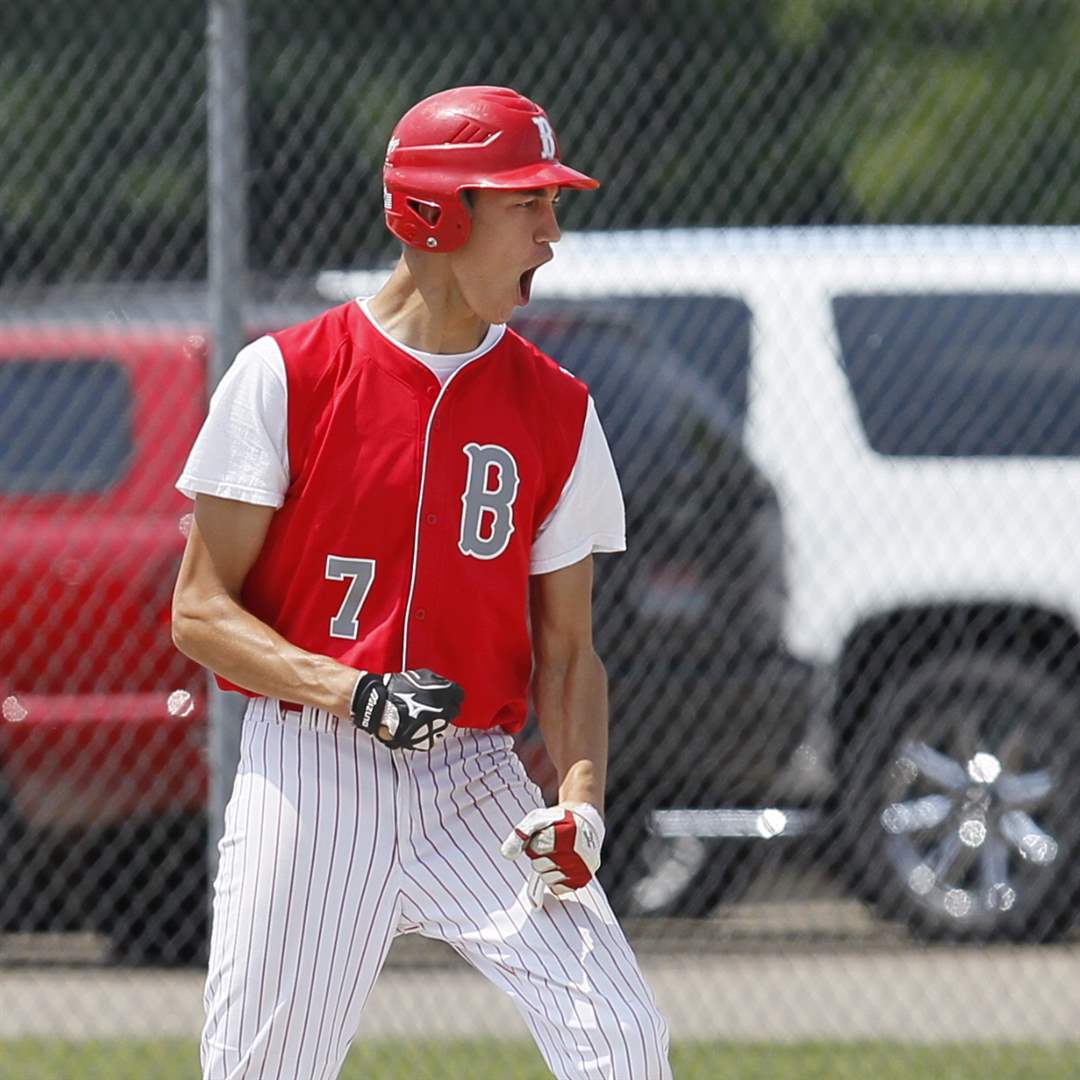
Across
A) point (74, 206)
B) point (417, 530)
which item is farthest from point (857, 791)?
point (417, 530)

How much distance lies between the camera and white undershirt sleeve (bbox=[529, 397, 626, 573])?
349cm

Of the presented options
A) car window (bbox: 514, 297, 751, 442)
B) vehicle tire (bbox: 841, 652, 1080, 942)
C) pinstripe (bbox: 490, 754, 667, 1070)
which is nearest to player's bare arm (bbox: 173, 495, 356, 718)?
pinstripe (bbox: 490, 754, 667, 1070)

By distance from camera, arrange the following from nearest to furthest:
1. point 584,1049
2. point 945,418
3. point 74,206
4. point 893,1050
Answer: point 584,1049 < point 893,1050 < point 74,206 < point 945,418

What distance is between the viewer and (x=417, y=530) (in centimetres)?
333

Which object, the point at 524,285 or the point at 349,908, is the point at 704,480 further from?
the point at 349,908

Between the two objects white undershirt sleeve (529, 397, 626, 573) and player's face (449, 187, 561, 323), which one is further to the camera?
white undershirt sleeve (529, 397, 626, 573)

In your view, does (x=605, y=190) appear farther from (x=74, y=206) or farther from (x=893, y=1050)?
(x=893, y=1050)

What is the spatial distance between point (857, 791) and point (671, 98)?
6.57ft

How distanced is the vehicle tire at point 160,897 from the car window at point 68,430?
3.18 ft

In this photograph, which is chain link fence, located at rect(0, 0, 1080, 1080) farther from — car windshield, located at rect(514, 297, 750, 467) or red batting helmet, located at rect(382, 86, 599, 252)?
red batting helmet, located at rect(382, 86, 599, 252)

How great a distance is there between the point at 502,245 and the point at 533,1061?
2770 millimetres

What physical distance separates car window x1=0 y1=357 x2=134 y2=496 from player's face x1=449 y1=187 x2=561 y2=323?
2.95m

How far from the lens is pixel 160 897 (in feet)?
20.6

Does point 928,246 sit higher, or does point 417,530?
point 928,246
